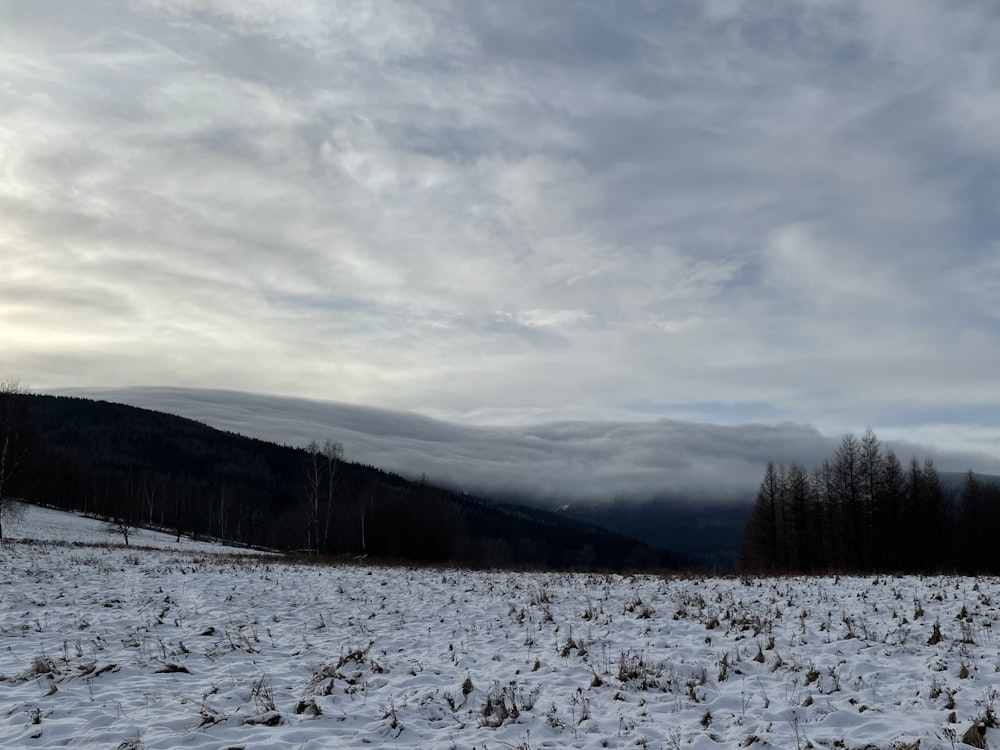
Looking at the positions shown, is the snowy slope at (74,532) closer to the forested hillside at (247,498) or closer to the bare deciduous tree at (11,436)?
the forested hillside at (247,498)

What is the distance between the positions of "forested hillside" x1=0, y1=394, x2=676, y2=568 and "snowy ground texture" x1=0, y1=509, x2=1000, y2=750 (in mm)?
22240

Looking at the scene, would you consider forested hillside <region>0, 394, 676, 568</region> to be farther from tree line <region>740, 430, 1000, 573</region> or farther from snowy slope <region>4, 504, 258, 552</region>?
tree line <region>740, 430, 1000, 573</region>

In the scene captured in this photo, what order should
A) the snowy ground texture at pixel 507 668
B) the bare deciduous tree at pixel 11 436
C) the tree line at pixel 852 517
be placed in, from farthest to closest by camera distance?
the tree line at pixel 852 517 < the bare deciduous tree at pixel 11 436 < the snowy ground texture at pixel 507 668

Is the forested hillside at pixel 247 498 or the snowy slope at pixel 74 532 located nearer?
the snowy slope at pixel 74 532

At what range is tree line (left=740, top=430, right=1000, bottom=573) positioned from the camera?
56656mm

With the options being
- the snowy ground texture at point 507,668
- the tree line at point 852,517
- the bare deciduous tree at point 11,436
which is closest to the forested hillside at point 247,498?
the bare deciduous tree at point 11,436

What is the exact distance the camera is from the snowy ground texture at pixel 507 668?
7.05m

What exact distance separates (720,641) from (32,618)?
15.4 m

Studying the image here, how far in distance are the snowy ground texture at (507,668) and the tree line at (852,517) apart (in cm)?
4351

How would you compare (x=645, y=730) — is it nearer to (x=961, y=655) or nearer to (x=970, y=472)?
(x=961, y=655)

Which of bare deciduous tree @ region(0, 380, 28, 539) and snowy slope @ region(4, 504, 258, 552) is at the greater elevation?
bare deciduous tree @ region(0, 380, 28, 539)

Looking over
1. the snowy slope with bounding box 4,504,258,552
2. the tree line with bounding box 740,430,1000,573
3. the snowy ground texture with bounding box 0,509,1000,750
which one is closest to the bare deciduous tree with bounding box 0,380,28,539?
the snowy slope with bounding box 4,504,258,552

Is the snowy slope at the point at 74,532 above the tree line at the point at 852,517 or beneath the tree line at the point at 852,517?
beneath

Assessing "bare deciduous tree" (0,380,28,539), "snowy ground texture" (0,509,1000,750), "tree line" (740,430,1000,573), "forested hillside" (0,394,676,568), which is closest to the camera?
"snowy ground texture" (0,509,1000,750)
